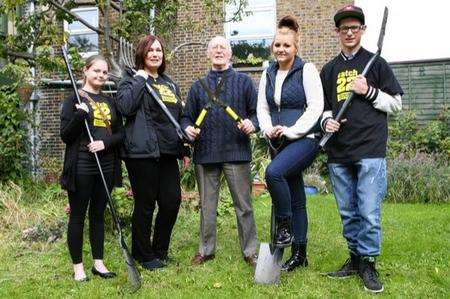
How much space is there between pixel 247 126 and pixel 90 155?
128cm

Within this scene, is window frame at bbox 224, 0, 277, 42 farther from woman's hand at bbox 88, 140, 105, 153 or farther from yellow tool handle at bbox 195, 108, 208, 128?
woman's hand at bbox 88, 140, 105, 153

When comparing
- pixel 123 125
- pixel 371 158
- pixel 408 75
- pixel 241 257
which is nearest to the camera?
pixel 371 158

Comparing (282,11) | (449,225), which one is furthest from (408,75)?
(449,225)

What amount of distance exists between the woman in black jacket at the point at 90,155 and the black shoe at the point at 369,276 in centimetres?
202

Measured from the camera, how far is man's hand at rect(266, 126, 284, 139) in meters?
4.16

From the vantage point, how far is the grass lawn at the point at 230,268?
409cm

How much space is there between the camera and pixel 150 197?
15.1ft

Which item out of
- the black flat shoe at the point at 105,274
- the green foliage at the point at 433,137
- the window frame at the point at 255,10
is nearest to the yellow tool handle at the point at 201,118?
the black flat shoe at the point at 105,274

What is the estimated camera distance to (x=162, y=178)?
4691 millimetres

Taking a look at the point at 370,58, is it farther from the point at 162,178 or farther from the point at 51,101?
the point at 51,101

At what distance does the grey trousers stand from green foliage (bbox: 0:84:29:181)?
6.10 meters

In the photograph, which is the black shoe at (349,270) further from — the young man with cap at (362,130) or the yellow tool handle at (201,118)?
the yellow tool handle at (201,118)

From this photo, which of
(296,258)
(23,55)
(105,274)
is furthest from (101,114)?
(23,55)

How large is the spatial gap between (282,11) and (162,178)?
8.49 meters
